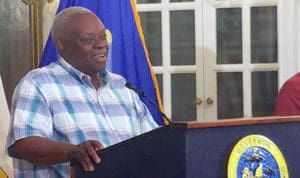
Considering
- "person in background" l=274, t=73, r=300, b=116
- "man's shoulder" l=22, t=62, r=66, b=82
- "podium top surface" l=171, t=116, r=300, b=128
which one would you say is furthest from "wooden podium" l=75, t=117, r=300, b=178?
"person in background" l=274, t=73, r=300, b=116

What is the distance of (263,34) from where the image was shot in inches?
170

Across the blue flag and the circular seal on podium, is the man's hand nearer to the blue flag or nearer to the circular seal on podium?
the circular seal on podium

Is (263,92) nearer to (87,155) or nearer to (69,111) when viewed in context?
(69,111)

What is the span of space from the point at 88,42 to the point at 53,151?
50cm

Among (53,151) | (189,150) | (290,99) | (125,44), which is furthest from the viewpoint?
(125,44)

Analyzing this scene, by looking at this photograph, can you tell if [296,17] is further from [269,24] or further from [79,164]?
[79,164]

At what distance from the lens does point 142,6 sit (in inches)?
173

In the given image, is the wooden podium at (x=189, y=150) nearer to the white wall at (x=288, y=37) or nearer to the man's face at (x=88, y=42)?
the man's face at (x=88, y=42)

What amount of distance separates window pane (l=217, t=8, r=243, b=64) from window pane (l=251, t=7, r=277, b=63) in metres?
0.08

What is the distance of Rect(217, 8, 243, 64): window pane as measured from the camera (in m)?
4.32

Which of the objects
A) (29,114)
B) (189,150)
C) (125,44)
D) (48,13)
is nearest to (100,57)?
(29,114)

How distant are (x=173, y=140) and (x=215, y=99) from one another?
8.37 feet

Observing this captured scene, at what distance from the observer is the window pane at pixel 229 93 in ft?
14.3

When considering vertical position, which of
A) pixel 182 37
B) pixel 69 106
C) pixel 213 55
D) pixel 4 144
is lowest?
pixel 4 144
